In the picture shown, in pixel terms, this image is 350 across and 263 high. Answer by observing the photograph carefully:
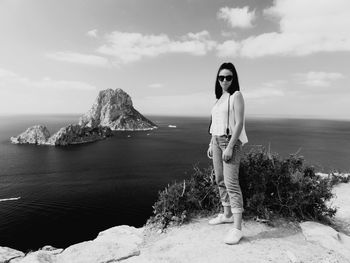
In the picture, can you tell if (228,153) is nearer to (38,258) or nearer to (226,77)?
(226,77)

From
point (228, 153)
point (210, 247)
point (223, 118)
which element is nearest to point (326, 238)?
point (210, 247)

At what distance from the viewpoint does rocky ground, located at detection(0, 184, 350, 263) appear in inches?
193

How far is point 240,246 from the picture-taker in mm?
5191

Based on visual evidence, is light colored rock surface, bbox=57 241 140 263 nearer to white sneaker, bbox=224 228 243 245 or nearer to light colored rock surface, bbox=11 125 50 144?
white sneaker, bbox=224 228 243 245

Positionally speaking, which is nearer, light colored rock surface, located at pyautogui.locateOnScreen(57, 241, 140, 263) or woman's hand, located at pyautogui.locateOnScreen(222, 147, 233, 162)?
woman's hand, located at pyautogui.locateOnScreen(222, 147, 233, 162)

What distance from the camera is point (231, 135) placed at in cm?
539

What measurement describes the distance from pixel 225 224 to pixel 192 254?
156 cm

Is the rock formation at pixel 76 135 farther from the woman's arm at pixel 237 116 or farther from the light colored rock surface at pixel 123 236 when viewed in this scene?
the woman's arm at pixel 237 116

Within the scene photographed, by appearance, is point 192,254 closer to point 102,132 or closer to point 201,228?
point 201,228

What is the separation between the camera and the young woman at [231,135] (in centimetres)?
520

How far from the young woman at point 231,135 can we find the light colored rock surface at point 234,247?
0.39m

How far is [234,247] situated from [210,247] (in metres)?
0.55

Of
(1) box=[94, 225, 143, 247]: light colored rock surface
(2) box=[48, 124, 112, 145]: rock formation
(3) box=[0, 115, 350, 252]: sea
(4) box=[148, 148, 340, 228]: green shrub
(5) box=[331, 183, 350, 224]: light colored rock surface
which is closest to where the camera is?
(1) box=[94, 225, 143, 247]: light colored rock surface

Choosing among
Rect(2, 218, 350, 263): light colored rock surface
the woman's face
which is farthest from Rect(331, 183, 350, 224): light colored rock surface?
the woman's face
